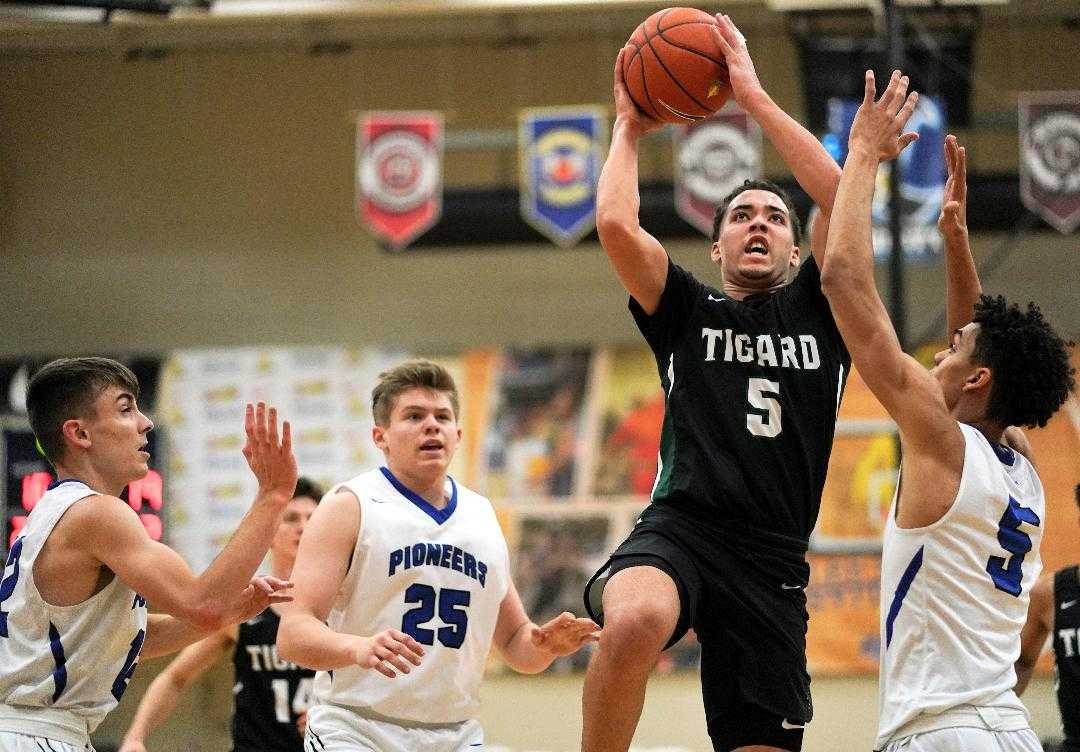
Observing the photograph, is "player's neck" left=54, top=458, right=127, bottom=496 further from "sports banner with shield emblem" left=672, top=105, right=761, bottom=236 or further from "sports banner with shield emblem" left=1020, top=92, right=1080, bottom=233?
"sports banner with shield emblem" left=1020, top=92, right=1080, bottom=233

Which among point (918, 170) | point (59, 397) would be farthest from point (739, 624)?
point (918, 170)

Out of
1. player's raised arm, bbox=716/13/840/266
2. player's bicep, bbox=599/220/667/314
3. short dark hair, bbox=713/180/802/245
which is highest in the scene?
player's raised arm, bbox=716/13/840/266

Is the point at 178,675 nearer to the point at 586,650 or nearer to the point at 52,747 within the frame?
the point at 52,747

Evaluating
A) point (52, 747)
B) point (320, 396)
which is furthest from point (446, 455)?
point (320, 396)

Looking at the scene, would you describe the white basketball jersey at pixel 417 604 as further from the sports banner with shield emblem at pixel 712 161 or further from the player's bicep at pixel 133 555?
the sports banner with shield emblem at pixel 712 161

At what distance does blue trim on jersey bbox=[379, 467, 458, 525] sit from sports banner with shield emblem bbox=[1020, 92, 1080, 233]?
8701mm

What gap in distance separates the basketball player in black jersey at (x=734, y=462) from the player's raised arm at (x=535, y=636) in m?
0.48

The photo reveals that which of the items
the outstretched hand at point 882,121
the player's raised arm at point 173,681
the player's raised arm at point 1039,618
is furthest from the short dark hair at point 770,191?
the player's raised arm at point 173,681

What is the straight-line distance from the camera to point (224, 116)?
1647 cm

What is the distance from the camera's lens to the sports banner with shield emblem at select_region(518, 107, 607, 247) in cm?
1290

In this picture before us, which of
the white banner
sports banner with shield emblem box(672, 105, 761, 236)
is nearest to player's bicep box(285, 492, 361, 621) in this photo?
sports banner with shield emblem box(672, 105, 761, 236)

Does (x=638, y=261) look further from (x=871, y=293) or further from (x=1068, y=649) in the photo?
(x=1068, y=649)

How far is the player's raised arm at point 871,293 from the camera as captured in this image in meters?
3.60

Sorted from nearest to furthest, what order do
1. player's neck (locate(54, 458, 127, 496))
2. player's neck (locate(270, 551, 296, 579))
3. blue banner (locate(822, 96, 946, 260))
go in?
player's neck (locate(54, 458, 127, 496)) < player's neck (locate(270, 551, 296, 579)) < blue banner (locate(822, 96, 946, 260))
